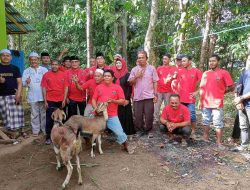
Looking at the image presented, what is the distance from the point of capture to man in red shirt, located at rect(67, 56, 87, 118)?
6599mm

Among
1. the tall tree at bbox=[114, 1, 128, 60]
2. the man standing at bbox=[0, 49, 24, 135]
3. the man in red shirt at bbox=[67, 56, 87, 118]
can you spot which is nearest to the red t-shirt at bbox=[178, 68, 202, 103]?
the man in red shirt at bbox=[67, 56, 87, 118]

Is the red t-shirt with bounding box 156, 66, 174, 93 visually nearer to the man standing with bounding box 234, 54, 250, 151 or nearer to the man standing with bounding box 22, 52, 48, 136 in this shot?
the man standing with bounding box 234, 54, 250, 151

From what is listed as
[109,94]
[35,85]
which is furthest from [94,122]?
[35,85]

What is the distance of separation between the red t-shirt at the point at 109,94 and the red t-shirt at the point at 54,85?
1072mm

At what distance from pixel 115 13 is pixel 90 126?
794cm

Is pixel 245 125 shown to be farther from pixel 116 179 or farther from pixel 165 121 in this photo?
pixel 116 179

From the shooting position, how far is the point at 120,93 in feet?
19.1

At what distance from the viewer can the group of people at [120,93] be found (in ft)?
19.6

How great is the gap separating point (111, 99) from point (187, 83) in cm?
186

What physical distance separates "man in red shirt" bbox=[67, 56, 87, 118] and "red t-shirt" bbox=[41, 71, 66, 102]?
15 cm

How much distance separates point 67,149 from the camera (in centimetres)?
464

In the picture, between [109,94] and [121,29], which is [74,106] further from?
[121,29]

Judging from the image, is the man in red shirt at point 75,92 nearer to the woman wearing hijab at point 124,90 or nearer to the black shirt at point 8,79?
the woman wearing hijab at point 124,90

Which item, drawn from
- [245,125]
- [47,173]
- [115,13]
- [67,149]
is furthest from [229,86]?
[115,13]
